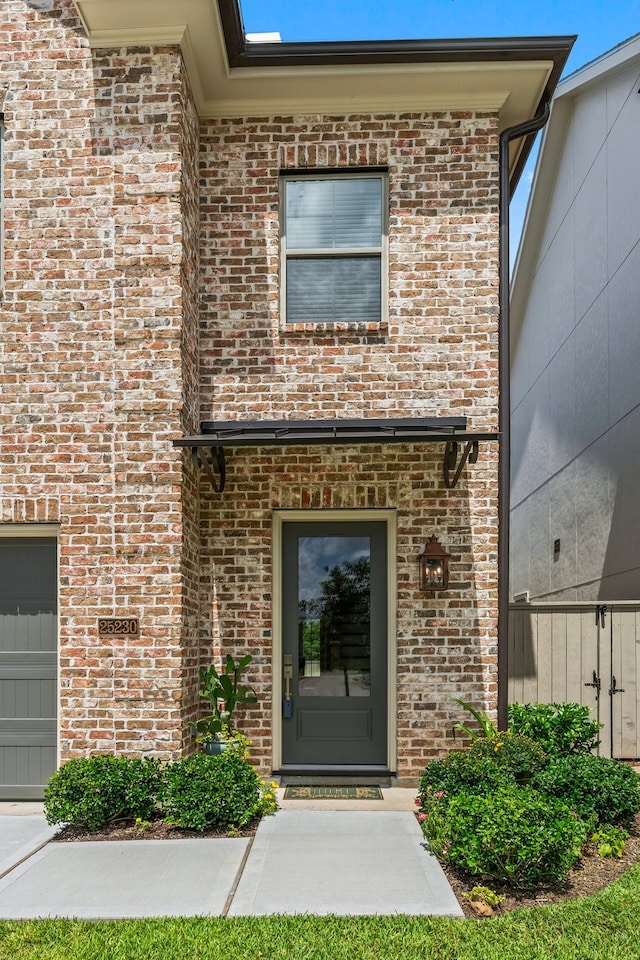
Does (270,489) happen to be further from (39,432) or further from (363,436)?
(39,432)

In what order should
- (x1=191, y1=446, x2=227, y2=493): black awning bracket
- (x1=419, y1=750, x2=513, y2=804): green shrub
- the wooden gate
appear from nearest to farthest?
(x1=419, y1=750, x2=513, y2=804): green shrub, (x1=191, y1=446, x2=227, y2=493): black awning bracket, the wooden gate

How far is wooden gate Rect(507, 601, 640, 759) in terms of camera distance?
864 centimetres

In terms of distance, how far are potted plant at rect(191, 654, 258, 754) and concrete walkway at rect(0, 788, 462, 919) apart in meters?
0.89

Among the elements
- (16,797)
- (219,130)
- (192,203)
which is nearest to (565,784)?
(16,797)

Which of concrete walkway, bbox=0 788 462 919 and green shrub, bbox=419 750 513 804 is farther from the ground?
green shrub, bbox=419 750 513 804

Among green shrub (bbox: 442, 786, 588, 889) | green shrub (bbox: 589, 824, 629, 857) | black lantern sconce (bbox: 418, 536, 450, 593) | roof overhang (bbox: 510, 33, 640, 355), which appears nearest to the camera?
green shrub (bbox: 442, 786, 588, 889)

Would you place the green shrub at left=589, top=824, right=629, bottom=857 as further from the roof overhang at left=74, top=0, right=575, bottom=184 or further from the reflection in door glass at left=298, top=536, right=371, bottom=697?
the roof overhang at left=74, top=0, right=575, bottom=184

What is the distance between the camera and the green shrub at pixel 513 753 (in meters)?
6.54

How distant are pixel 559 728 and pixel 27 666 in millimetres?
4597

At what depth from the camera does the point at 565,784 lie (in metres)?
6.23

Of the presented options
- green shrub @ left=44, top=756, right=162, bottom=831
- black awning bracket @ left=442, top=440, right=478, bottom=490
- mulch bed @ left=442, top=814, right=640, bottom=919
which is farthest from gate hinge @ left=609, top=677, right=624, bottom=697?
green shrub @ left=44, top=756, right=162, bottom=831

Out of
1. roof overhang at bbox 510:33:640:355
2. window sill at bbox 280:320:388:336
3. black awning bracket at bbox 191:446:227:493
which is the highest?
roof overhang at bbox 510:33:640:355

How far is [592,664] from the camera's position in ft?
28.6

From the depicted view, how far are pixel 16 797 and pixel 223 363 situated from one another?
4184mm
